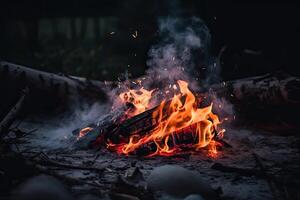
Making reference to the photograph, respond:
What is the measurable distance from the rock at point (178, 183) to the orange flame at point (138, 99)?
2.57m

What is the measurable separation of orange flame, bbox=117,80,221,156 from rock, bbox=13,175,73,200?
2.25m

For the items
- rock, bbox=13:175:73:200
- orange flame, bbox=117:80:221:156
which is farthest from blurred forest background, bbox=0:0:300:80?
rock, bbox=13:175:73:200

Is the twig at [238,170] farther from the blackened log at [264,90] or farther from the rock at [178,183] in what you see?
the blackened log at [264,90]

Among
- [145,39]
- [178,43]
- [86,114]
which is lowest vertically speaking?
[86,114]

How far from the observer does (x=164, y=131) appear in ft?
22.0

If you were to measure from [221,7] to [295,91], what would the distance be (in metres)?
4.17

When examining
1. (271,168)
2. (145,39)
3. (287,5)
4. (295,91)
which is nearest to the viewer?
(271,168)

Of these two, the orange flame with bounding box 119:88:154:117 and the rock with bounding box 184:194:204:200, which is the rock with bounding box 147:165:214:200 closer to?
the rock with bounding box 184:194:204:200

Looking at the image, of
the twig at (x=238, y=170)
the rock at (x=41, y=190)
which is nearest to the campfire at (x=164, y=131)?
the twig at (x=238, y=170)

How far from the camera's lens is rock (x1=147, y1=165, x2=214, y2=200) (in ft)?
15.3

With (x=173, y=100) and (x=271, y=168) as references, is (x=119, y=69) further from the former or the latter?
(x=271, y=168)

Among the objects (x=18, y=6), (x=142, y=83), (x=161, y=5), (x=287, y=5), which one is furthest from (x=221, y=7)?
(x=18, y=6)

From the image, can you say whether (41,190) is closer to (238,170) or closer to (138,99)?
(238,170)

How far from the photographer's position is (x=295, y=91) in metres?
7.59
